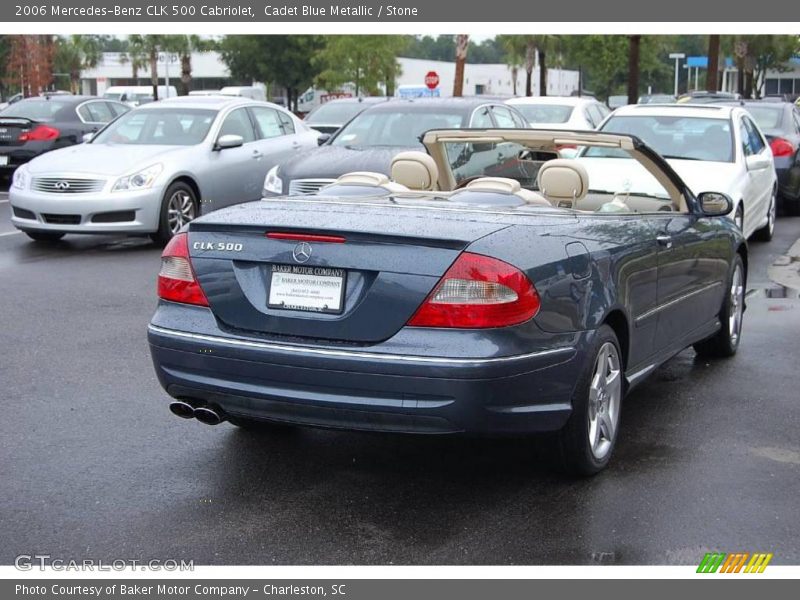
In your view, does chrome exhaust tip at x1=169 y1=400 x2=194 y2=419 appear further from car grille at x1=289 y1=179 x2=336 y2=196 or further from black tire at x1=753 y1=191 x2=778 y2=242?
black tire at x1=753 y1=191 x2=778 y2=242

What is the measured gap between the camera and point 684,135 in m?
12.1

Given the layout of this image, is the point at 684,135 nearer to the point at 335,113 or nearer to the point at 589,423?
the point at 589,423

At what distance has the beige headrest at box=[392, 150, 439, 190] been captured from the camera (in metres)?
6.55

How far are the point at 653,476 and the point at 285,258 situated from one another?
1929 mm

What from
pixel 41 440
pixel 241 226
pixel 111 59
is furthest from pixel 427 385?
pixel 111 59

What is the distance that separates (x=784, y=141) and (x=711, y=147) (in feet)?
14.6

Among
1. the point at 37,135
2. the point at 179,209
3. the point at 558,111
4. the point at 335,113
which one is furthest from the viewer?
the point at 558,111

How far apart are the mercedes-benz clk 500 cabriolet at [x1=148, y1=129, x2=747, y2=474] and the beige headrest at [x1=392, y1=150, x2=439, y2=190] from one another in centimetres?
93

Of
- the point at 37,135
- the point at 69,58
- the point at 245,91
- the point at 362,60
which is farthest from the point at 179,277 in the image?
the point at 69,58

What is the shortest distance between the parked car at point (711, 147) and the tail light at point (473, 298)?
681 cm

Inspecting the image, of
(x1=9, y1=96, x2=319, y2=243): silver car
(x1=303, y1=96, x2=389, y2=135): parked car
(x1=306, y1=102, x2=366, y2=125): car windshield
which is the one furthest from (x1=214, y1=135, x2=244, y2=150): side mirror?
(x1=306, y1=102, x2=366, y2=125): car windshield

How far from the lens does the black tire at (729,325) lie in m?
7.34

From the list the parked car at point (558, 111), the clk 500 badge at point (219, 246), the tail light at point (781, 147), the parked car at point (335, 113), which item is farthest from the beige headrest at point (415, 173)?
the parked car at point (558, 111)

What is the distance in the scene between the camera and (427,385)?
4.48 meters
